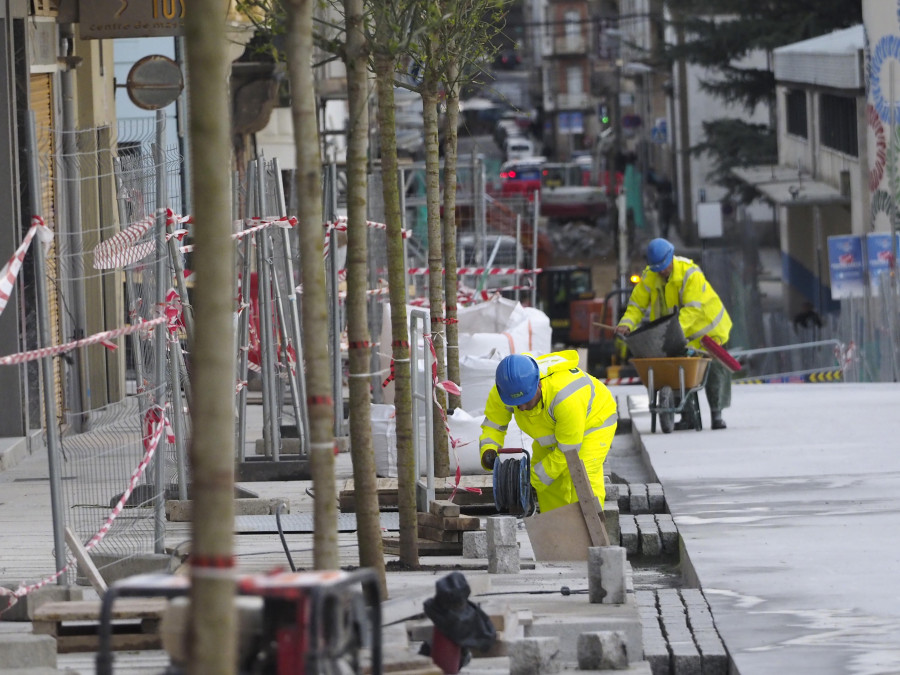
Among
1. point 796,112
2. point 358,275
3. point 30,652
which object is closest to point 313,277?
point 358,275

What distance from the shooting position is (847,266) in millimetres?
24672

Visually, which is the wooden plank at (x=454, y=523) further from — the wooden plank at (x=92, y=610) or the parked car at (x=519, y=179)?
the parked car at (x=519, y=179)

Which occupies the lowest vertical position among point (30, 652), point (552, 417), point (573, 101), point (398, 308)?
point (30, 652)

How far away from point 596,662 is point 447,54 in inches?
257

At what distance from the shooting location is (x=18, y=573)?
27.7 feet

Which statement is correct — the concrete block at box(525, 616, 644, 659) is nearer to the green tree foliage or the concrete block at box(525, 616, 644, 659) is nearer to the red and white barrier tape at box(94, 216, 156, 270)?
the red and white barrier tape at box(94, 216, 156, 270)

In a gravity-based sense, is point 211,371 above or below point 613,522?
above

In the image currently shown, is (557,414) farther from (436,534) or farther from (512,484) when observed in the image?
(436,534)

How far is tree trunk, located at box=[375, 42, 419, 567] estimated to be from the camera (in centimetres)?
807

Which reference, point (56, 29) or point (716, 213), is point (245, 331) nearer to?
Result: point (56, 29)

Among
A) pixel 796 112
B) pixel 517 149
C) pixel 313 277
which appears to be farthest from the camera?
pixel 517 149

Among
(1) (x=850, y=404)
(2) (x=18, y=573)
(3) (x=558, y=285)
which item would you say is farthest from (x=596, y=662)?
(3) (x=558, y=285)

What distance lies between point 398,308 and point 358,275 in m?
1.47

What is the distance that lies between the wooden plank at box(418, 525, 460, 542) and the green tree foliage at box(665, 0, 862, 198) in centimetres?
3842
